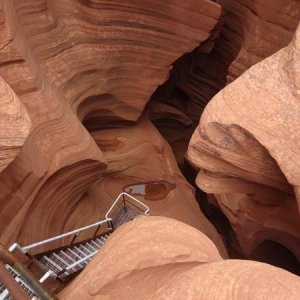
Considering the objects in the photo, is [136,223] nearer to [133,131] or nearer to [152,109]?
[133,131]

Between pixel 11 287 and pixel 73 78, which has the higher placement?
pixel 73 78

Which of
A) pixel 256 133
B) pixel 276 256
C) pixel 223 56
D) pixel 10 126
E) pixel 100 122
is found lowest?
pixel 276 256

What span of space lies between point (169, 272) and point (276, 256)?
3954 millimetres

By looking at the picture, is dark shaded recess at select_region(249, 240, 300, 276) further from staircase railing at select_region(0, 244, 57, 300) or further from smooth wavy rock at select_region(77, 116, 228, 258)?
staircase railing at select_region(0, 244, 57, 300)

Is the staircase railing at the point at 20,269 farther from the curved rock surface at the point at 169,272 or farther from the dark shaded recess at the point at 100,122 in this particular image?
the dark shaded recess at the point at 100,122

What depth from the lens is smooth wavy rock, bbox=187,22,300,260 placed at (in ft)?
12.6

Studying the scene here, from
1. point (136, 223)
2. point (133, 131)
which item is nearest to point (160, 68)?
point (133, 131)

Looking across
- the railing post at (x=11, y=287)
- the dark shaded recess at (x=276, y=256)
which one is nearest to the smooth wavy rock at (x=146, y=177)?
the dark shaded recess at (x=276, y=256)

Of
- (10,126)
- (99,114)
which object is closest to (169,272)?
(10,126)

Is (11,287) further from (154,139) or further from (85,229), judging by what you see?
(154,139)

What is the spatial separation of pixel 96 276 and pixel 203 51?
543cm

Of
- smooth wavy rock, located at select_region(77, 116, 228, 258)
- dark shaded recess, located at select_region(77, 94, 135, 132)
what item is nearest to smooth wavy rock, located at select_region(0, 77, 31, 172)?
dark shaded recess, located at select_region(77, 94, 135, 132)

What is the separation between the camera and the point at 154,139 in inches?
283

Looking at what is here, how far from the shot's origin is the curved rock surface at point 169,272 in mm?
2420
